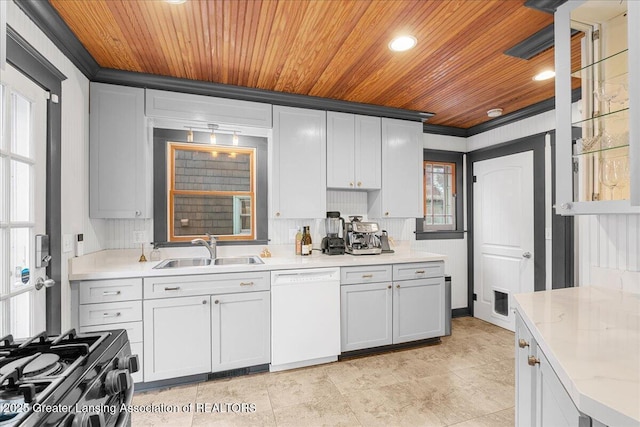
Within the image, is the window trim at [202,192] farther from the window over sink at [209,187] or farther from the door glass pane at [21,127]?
the door glass pane at [21,127]

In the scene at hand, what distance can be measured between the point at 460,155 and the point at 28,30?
4251mm

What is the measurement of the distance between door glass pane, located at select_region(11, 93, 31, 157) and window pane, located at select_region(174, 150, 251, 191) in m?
1.25

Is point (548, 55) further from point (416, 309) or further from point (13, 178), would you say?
point (13, 178)

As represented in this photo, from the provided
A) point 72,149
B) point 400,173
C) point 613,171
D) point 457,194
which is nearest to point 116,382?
point 72,149

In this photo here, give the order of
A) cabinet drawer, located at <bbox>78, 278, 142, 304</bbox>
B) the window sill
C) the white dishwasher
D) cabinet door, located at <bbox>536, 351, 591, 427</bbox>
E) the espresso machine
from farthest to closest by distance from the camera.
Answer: the window sill
the espresso machine
the white dishwasher
cabinet drawer, located at <bbox>78, 278, 142, 304</bbox>
cabinet door, located at <bbox>536, 351, 591, 427</bbox>

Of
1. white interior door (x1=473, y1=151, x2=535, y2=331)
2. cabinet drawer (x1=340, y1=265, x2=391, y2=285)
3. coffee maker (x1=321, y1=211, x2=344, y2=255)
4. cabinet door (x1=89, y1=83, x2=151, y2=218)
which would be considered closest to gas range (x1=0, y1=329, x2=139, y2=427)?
cabinet door (x1=89, y1=83, x2=151, y2=218)

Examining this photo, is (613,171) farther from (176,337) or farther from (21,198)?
(21,198)

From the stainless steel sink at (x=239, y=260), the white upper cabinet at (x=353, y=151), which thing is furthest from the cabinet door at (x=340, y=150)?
the stainless steel sink at (x=239, y=260)

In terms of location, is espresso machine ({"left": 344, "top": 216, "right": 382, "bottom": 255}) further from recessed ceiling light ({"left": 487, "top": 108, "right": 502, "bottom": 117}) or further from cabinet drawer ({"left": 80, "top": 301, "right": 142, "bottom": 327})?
cabinet drawer ({"left": 80, "top": 301, "right": 142, "bottom": 327})

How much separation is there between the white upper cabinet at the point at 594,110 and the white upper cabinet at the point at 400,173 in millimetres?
1792

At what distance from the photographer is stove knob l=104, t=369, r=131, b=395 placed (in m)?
0.87

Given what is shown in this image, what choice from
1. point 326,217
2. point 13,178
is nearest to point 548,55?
point 326,217

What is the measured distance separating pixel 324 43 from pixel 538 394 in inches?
Result: 86.5

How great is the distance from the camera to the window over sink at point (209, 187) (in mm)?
2855
